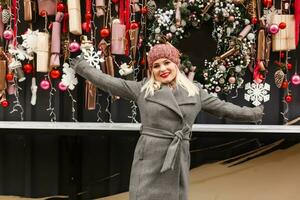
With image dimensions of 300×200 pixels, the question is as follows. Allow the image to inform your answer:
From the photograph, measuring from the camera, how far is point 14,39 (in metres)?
2.77

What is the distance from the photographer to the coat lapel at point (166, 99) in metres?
2.03

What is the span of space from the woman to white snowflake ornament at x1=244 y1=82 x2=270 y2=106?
72 centimetres

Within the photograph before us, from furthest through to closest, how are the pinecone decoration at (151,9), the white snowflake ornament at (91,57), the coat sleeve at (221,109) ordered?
the pinecone decoration at (151,9), the white snowflake ornament at (91,57), the coat sleeve at (221,109)

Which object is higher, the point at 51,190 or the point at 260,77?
the point at 260,77

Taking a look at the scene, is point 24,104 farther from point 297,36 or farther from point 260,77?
point 297,36

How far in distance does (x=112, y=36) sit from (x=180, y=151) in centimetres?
104

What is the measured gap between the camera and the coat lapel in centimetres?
203

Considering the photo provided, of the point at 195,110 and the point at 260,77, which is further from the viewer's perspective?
the point at 260,77

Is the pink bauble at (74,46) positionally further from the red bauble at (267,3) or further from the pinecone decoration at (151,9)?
the red bauble at (267,3)

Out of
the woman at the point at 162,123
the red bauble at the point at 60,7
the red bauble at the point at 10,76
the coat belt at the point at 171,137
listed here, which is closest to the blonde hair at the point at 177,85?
the woman at the point at 162,123

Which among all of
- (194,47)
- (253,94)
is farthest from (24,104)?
(253,94)

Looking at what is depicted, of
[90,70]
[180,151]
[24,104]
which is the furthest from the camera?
[24,104]

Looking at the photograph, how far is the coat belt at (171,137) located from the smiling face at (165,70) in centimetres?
26

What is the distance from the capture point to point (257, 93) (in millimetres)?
2760
